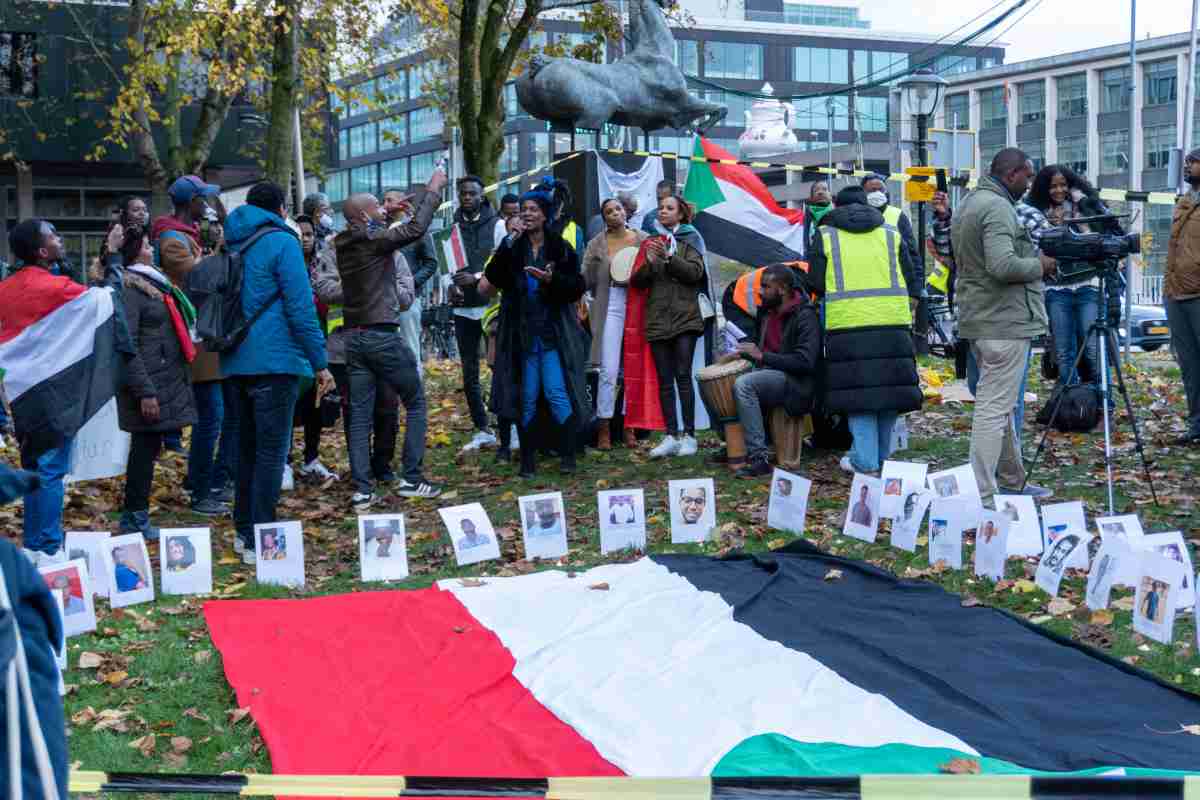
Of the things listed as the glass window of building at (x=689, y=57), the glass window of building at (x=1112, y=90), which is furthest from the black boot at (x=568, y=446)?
the glass window of building at (x=1112, y=90)

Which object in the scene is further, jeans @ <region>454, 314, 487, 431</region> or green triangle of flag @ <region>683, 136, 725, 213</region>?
green triangle of flag @ <region>683, 136, 725, 213</region>

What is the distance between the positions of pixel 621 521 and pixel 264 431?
211cm

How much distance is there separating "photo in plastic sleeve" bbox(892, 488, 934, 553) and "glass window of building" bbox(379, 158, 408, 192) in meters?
87.9

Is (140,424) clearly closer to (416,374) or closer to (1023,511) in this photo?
(416,374)

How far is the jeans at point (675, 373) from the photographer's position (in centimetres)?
1084

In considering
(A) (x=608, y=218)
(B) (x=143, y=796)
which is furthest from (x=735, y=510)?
(B) (x=143, y=796)

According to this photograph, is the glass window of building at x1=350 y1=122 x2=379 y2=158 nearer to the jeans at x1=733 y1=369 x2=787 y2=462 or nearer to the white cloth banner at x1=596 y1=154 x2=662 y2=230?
the white cloth banner at x1=596 y1=154 x2=662 y2=230

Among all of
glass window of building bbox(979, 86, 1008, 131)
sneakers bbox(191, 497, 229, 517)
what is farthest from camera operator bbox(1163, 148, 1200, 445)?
glass window of building bbox(979, 86, 1008, 131)

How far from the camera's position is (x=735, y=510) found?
904cm

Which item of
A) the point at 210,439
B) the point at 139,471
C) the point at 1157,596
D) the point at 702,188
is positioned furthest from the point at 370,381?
the point at 1157,596

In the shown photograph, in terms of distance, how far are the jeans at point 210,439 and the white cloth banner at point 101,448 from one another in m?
0.51

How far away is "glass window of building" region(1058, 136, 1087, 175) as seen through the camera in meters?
81.1

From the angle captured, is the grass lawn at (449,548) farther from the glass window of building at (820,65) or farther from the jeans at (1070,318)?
the glass window of building at (820,65)

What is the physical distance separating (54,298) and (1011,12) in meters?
17.8
